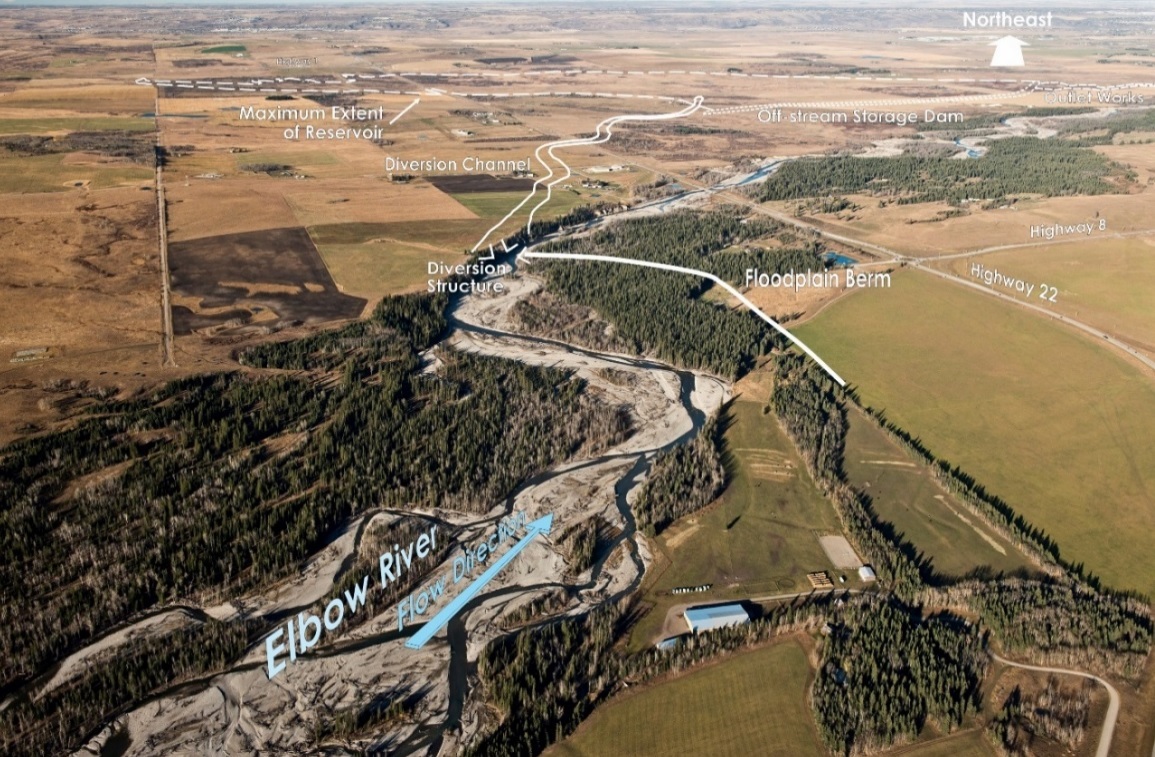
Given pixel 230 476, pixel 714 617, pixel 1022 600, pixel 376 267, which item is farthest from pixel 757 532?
pixel 376 267

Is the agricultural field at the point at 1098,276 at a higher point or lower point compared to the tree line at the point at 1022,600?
higher

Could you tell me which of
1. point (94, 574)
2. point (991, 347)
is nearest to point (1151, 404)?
point (991, 347)

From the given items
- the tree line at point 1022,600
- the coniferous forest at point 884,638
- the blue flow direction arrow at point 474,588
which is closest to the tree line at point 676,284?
the coniferous forest at point 884,638

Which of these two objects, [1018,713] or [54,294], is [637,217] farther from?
[1018,713]

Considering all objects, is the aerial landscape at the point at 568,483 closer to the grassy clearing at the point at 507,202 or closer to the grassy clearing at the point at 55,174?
the grassy clearing at the point at 507,202

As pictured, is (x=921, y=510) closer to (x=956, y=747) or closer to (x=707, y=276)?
(x=956, y=747)

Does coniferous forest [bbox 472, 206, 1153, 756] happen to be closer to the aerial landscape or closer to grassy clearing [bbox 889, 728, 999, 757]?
the aerial landscape

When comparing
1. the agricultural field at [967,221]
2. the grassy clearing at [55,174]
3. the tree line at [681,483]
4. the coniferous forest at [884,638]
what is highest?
the grassy clearing at [55,174]
